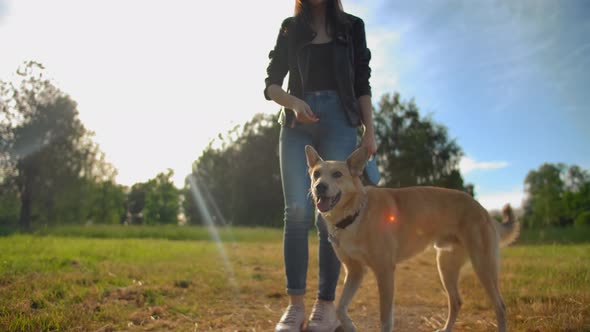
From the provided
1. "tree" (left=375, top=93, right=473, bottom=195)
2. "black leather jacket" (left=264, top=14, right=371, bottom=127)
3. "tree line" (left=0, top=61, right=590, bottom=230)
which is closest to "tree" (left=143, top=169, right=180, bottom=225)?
"tree line" (left=0, top=61, right=590, bottom=230)

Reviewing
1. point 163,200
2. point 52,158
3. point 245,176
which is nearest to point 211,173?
point 245,176

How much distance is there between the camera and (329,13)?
159 inches

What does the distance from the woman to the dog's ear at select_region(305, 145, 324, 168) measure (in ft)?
0.42

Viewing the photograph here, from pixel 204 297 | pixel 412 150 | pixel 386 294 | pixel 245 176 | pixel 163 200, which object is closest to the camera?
pixel 386 294

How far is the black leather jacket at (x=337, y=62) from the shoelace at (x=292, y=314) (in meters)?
1.71

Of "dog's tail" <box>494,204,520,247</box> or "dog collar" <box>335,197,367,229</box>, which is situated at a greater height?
"dog collar" <box>335,197,367,229</box>

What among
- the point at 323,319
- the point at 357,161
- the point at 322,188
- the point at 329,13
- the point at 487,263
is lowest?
the point at 323,319

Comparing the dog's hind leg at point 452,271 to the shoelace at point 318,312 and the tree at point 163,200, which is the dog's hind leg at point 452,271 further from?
the tree at point 163,200

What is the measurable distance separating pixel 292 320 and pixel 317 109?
1.95m

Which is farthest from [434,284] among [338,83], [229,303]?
[338,83]

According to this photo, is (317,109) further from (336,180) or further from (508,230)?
(508,230)

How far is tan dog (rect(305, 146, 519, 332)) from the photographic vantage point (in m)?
3.47

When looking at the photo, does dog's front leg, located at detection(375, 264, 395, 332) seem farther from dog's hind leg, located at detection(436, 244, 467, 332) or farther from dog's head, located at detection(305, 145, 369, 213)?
dog's hind leg, located at detection(436, 244, 467, 332)

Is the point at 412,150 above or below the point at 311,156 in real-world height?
above
